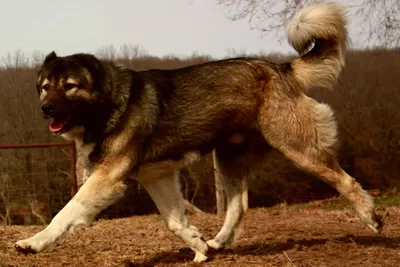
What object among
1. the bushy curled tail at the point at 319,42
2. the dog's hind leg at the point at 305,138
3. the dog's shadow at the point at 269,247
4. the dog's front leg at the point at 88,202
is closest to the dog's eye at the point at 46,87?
the dog's front leg at the point at 88,202

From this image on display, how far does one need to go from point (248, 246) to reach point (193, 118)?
1.58 meters

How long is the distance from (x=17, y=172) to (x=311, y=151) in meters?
17.3

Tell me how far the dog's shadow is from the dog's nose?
5.08 ft

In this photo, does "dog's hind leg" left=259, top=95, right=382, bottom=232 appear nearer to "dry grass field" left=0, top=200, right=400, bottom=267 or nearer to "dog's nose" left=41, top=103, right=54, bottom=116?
"dry grass field" left=0, top=200, right=400, bottom=267

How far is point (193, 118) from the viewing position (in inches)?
205

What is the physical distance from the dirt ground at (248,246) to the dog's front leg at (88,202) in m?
0.65

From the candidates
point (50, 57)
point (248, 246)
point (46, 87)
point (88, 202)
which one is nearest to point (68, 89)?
point (46, 87)

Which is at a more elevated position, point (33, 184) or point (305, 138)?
point (305, 138)

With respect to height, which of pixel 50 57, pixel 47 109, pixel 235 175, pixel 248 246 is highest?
pixel 50 57

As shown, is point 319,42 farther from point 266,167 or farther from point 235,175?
point 266,167

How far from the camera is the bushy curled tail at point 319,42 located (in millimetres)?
5535

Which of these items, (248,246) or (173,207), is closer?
(173,207)

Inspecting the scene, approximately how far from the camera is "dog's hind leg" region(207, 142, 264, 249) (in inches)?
224

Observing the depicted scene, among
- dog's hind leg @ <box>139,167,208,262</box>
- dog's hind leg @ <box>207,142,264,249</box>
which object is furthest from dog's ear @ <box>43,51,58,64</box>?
dog's hind leg @ <box>207,142,264,249</box>
